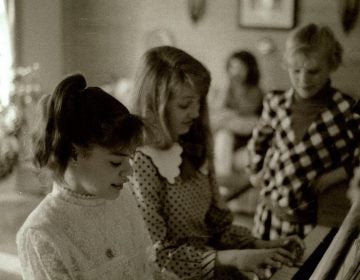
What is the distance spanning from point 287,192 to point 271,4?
0.39 metres

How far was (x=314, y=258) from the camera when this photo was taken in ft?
3.49

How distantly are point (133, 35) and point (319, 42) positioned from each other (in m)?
0.39

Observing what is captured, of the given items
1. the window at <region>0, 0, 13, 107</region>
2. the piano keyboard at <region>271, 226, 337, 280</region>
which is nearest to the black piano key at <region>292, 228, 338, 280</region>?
the piano keyboard at <region>271, 226, 337, 280</region>

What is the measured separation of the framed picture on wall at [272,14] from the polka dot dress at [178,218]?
0.34 metres

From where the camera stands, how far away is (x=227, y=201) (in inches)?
46.6

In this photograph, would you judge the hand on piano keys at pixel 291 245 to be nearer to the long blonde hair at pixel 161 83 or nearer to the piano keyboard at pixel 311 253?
the piano keyboard at pixel 311 253

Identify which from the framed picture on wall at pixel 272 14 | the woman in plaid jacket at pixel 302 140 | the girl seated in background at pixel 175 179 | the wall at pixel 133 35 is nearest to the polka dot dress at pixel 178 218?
the girl seated in background at pixel 175 179

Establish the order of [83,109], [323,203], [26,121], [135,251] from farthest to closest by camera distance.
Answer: [26,121] → [323,203] → [135,251] → [83,109]

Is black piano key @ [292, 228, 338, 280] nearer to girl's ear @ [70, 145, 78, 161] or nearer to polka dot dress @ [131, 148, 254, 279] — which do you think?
polka dot dress @ [131, 148, 254, 279]

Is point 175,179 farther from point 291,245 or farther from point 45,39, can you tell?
point 45,39

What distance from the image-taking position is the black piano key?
1028 mm

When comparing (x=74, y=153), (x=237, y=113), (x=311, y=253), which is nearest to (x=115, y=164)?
(x=74, y=153)

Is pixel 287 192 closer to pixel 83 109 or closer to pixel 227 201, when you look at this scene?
pixel 227 201

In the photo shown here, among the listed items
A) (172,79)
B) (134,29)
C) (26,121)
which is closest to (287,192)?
(172,79)
